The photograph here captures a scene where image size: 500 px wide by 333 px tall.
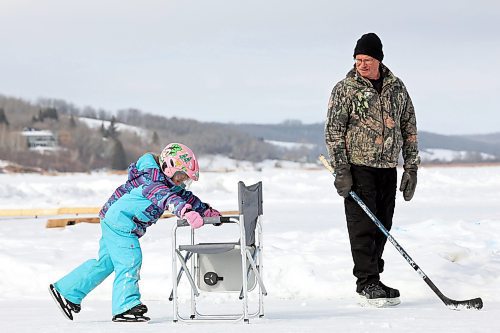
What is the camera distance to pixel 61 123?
11175 centimetres

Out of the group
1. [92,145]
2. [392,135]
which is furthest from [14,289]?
[92,145]

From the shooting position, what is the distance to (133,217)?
557 cm

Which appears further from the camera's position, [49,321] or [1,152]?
[1,152]

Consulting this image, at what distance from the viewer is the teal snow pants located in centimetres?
543

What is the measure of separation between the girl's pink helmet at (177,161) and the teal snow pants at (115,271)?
1.66 feet

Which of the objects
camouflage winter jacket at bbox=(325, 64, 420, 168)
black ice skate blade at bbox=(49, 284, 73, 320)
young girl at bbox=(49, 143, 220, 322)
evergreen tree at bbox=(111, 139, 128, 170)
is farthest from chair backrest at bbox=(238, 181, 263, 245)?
evergreen tree at bbox=(111, 139, 128, 170)

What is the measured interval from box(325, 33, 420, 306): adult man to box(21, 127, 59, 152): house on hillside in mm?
97438

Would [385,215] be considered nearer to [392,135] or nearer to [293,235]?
[392,135]

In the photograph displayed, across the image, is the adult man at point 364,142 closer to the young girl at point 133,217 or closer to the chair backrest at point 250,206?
the chair backrest at point 250,206

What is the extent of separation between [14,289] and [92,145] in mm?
90915

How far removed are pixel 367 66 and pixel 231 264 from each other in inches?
72.3

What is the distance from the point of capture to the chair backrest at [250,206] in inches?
203

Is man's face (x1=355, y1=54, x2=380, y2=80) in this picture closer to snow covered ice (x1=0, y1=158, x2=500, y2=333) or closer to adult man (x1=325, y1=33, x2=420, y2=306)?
adult man (x1=325, y1=33, x2=420, y2=306)

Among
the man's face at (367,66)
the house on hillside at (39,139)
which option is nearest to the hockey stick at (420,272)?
the man's face at (367,66)
